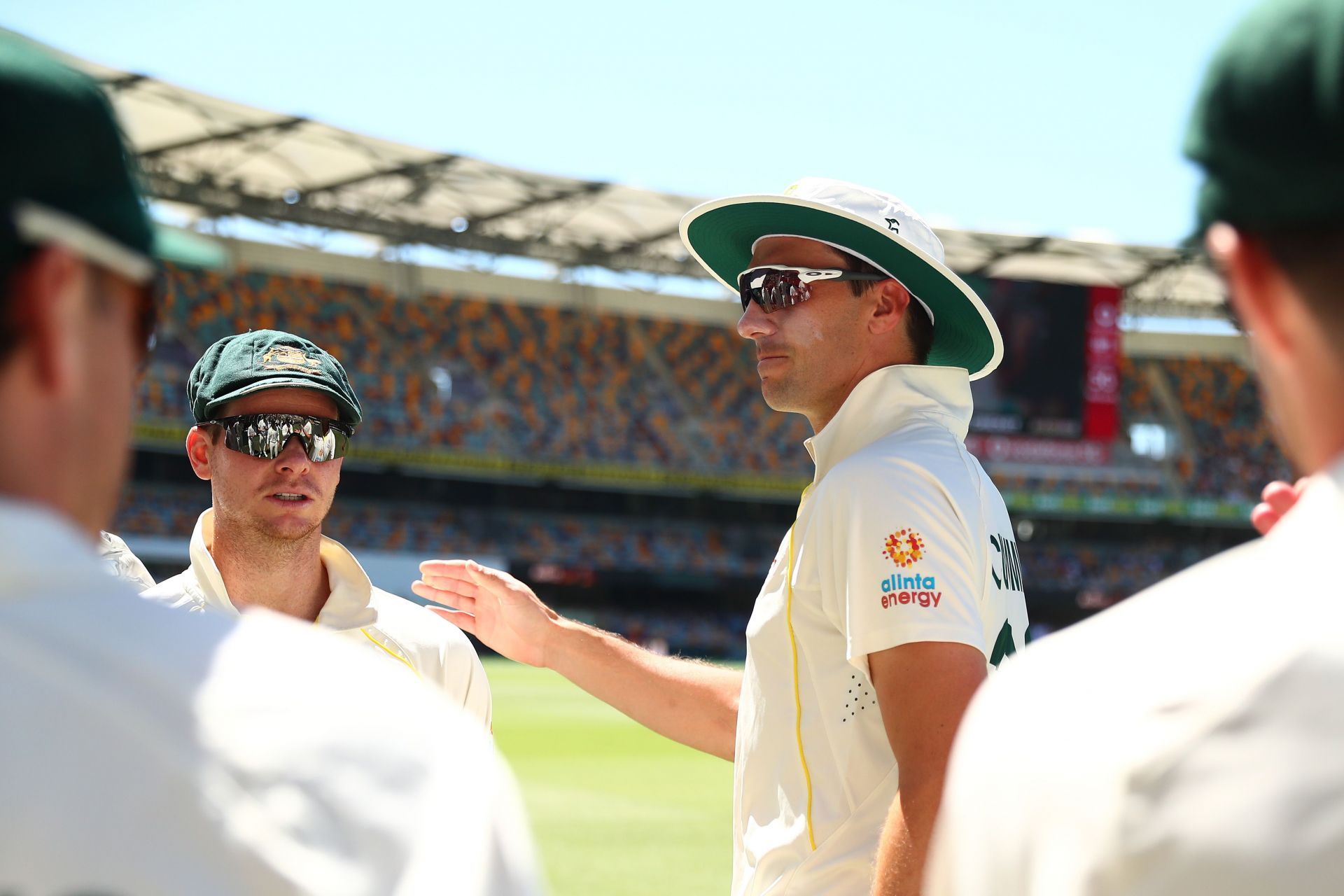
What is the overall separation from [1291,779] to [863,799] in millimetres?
1667

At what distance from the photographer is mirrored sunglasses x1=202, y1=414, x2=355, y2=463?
393 cm

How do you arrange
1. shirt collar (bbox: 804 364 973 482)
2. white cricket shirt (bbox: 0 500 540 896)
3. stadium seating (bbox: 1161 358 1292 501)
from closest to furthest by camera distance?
white cricket shirt (bbox: 0 500 540 896) < shirt collar (bbox: 804 364 973 482) < stadium seating (bbox: 1161 358 1292 501)

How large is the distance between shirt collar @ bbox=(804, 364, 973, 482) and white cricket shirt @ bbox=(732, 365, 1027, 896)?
0.12 meters

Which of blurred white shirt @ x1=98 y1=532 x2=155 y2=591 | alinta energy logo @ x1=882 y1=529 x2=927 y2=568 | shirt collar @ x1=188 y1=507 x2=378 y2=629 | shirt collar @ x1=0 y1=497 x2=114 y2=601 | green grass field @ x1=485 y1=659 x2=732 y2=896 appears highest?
shirt collar @ x1=0 y1=497 x2=114 y2=601

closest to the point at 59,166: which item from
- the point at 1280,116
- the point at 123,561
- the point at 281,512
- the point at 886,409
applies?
the point at 1280,116

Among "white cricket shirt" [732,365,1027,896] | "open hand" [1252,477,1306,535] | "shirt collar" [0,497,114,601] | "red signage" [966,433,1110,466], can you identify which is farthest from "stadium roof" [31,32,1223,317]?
"shirt collar" [0,497,114,601]

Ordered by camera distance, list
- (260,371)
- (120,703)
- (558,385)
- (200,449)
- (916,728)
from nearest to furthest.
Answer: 1. (120,703)
2. (916,728)
3. (260,371)
4. (200,449)
5. (558,385)

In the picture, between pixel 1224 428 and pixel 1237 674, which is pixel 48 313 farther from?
pixel 1224 428

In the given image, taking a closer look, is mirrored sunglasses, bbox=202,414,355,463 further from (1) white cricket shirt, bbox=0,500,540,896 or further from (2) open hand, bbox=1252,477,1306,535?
(1) white cricket shirt, bbox=0,500,540,896

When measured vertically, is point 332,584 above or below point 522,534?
above

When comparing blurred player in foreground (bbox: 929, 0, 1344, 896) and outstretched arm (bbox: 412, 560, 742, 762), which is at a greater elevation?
blurred player in foreground (bbox: 929, 0, 1344, 896)

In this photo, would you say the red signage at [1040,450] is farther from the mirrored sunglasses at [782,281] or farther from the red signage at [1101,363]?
the mirrored sunglasses at [782,281]

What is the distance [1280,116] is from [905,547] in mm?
1555

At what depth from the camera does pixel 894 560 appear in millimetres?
2525
